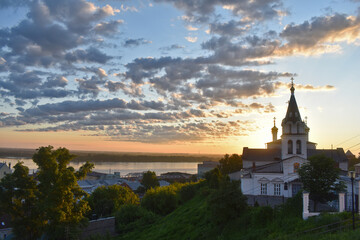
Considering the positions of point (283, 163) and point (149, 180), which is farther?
point (149, 180)

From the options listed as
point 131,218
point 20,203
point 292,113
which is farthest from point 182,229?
point 292,113

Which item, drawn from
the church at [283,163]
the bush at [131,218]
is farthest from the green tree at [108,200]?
the church at [283,163]

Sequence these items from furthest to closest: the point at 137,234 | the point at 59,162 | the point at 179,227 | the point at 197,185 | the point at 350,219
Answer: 1. the point at 197,185
2. the point at 137,234
3. the point at 179,227
4. the point at 59,162
5. the point at 350,219

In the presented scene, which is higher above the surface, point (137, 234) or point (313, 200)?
point (313, 200)

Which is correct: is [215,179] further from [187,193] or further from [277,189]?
[277,189]

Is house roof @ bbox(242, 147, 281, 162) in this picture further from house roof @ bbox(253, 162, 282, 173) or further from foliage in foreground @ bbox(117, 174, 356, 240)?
foliage in foreground @ bbox(117, 174, 356, 240)

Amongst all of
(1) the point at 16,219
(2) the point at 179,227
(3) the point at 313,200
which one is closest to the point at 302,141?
(3) the point at 313,200

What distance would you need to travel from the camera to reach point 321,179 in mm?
25500

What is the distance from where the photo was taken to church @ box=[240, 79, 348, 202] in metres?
34.9

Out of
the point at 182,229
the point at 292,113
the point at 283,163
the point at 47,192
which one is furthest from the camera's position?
the point at 292,113

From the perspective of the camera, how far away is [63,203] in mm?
25141

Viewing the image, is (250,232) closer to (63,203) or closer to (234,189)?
(234,189)

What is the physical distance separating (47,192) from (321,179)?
2046 centimetres

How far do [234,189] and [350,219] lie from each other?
919 centimetres
